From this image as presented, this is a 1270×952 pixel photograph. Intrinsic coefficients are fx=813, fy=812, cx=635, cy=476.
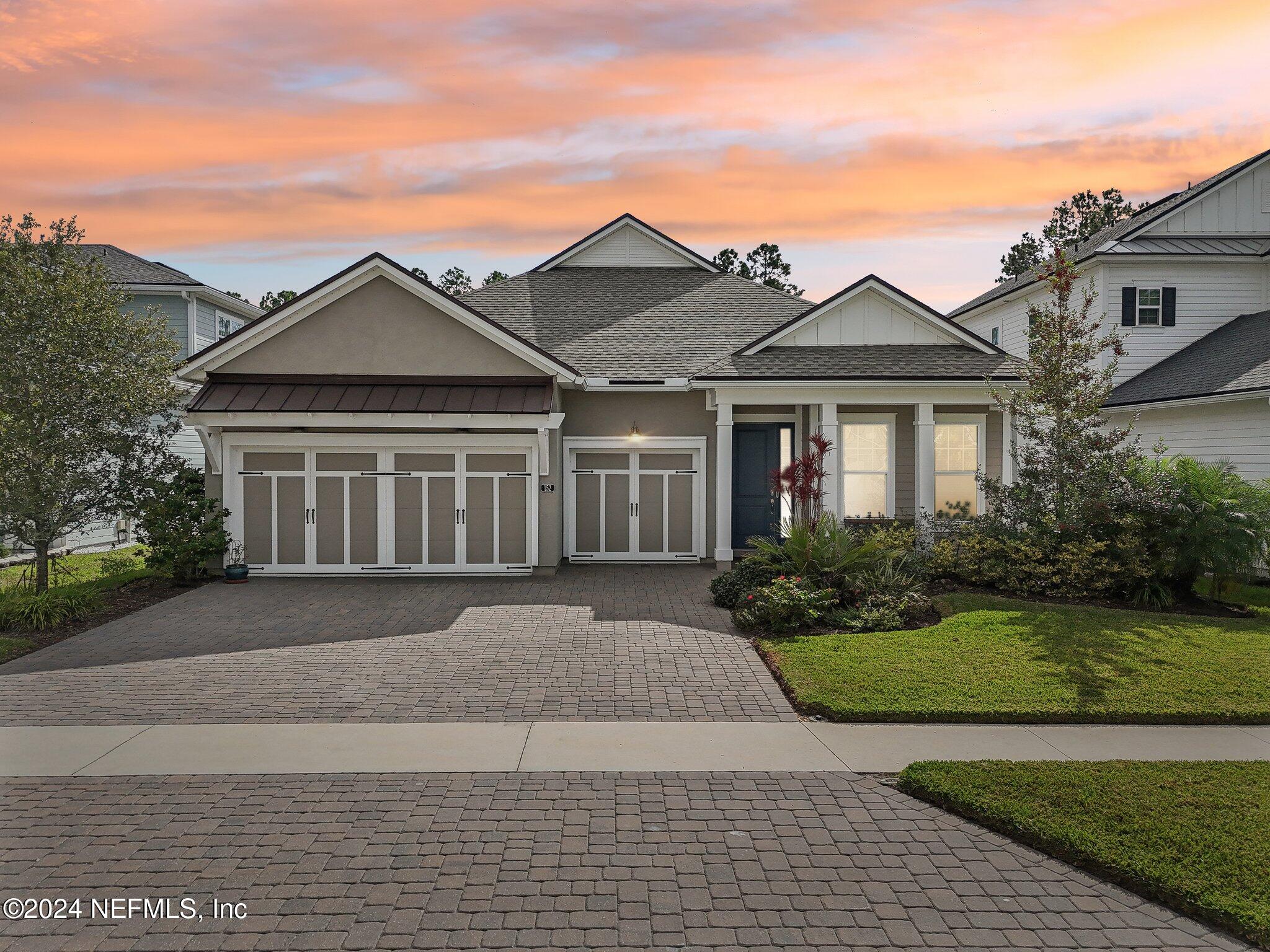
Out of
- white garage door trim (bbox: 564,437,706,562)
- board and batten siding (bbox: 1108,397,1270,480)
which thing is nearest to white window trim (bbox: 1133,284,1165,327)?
board and batten siding (bbox: 1108,397,1270,480)

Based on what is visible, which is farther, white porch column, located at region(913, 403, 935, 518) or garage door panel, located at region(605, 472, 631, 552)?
garage door panel, located at region(605, 472, 631, 552)

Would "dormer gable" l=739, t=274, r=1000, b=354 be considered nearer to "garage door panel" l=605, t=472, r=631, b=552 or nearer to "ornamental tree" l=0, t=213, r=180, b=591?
"garage door panel" l=605, t=472, r=631, b=552

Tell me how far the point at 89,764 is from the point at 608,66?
8.97 meters

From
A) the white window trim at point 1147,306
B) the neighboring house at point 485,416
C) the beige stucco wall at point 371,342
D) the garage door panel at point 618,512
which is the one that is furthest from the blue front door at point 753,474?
the white window trim at point 1147,306

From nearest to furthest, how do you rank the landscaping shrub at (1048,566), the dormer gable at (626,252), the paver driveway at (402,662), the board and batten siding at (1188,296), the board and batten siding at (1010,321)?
1. the paver driveway at (402,662)
2. the landscaping shrub at (1048,566)
3. the board and batten siding at (1188,296)
4. the dormer gable at (626,252)
5. the board and batten siding at (1010,321)

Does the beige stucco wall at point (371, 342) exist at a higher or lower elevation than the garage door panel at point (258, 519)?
higher

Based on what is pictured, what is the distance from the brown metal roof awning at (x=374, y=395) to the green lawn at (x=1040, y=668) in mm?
7158

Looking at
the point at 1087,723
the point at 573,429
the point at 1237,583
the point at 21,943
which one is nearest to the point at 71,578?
the point at 573,429

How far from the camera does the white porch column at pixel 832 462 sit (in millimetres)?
15367

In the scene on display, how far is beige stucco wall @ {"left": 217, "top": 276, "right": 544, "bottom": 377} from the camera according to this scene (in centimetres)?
1509

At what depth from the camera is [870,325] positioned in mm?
15969

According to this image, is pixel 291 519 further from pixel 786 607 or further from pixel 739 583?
pixel 786 607

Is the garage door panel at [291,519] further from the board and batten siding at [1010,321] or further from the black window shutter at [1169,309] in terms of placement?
the black window shutter at [1169,309]

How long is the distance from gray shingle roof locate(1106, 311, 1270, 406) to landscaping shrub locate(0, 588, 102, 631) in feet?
65.7
